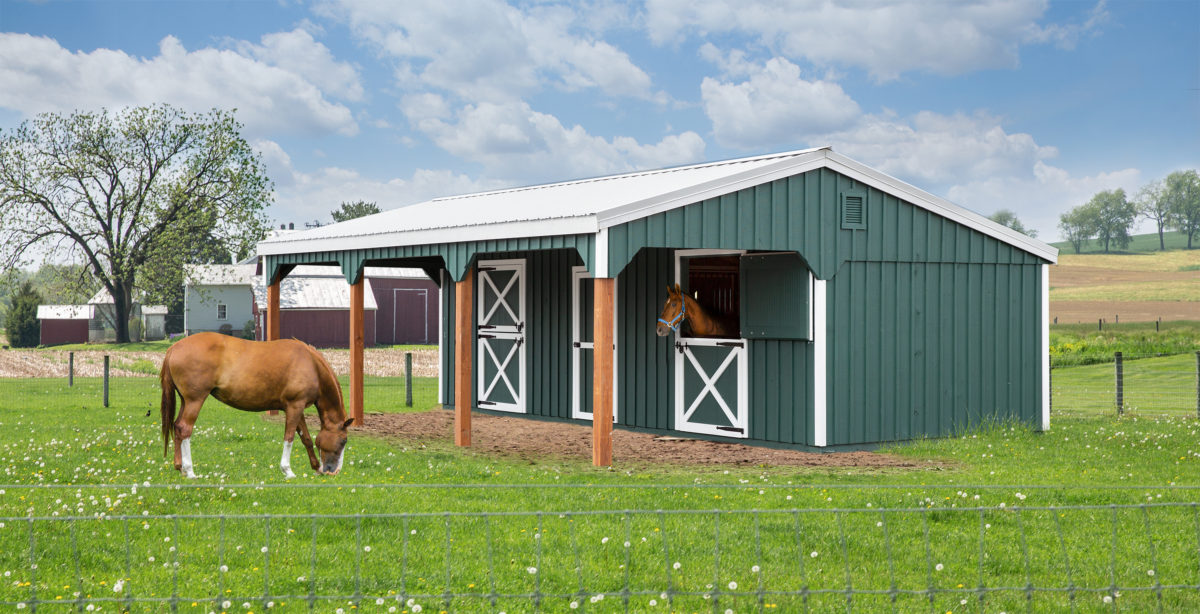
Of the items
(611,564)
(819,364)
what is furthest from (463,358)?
(611,564)

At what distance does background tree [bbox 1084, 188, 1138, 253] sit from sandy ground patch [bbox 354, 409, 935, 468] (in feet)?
325

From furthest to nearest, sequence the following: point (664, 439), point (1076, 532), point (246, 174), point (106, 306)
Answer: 1. point (106, 306)
2. point (246, 174)
3. point (664, 439)
4. point (1076, 532)

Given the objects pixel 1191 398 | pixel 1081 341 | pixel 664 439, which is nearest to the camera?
pixel 664 439

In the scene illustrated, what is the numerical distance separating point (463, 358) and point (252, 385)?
11.8 feet

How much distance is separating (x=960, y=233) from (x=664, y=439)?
4714 millimetres

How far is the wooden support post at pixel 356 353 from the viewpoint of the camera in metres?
16.3

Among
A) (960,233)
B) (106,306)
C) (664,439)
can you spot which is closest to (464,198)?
(664,439)

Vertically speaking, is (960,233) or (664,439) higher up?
(960,233)

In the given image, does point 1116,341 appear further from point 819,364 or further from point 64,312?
point 64,312

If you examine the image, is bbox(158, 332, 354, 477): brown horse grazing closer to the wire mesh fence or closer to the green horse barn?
the green horse barn

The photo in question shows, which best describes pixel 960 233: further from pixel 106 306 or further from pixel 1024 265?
pixel 106 306

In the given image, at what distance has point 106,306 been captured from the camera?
60.9 meters

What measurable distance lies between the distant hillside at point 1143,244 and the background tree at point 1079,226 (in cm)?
48

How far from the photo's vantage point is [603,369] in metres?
12.0
